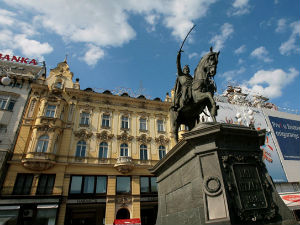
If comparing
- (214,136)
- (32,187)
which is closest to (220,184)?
(214,136)

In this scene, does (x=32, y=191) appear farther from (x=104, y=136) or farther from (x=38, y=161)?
(x=104, y=136)

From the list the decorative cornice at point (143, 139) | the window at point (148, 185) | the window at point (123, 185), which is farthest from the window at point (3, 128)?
the window at point (148, 185)

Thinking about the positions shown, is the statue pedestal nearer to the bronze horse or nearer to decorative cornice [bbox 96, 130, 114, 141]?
the bronze horse

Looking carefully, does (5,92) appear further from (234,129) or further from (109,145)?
(234,129)

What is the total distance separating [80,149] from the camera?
20125mm

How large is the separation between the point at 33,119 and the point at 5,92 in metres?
4.32

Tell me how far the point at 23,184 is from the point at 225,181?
18397mm

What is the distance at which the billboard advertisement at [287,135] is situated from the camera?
28141mm

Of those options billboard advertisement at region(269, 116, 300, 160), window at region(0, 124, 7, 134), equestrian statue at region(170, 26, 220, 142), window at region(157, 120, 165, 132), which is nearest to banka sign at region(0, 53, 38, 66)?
window at region(0, 124, 7, 134)

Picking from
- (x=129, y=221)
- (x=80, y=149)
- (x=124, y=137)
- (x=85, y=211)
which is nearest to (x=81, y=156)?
(x=80, y=149)

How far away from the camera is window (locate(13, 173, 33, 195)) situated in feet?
53.2

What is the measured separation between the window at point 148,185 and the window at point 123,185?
54.9 inches

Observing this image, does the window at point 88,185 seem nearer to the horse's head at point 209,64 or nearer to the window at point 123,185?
the window at point 123,185

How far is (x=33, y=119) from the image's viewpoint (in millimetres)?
19844
